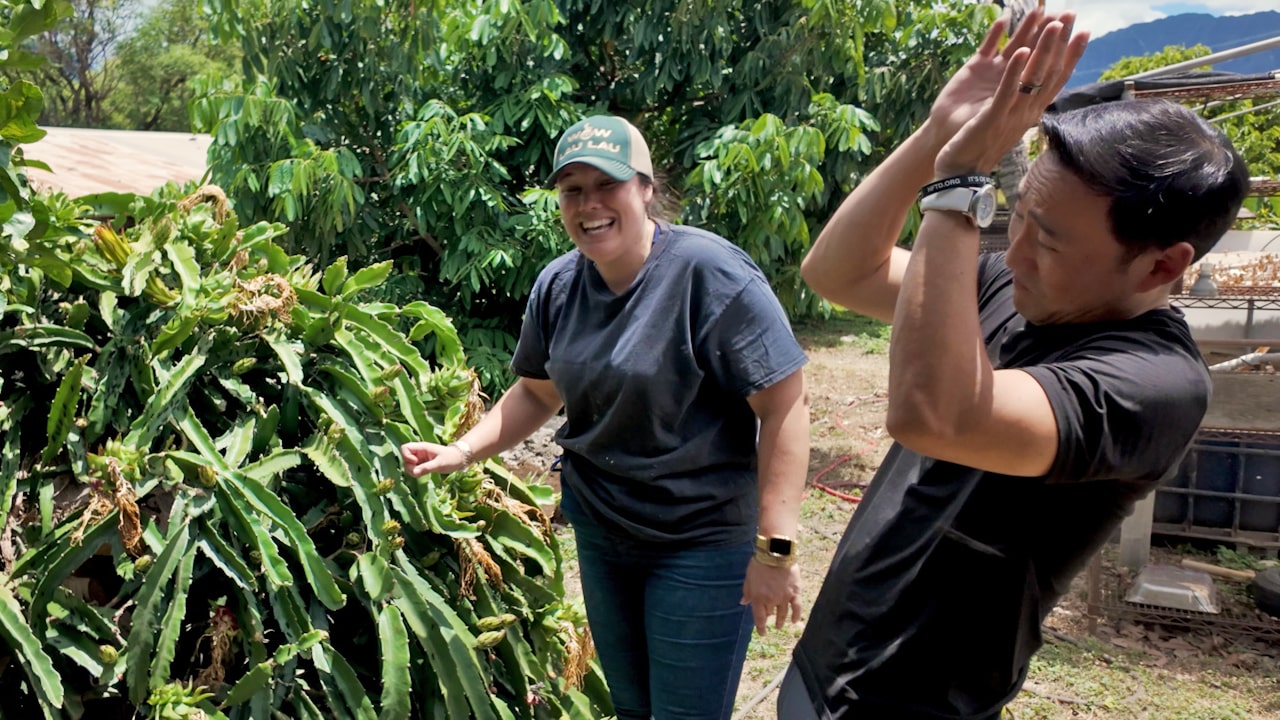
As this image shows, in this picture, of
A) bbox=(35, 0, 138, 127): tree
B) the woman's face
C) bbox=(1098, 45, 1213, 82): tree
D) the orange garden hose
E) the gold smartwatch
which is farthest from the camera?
bbox=(35, 0, 138, 127): tree

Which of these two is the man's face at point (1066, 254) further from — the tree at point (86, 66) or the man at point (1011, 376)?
the tree at point (86, 66)

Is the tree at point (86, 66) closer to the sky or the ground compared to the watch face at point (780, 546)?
closer to the sky

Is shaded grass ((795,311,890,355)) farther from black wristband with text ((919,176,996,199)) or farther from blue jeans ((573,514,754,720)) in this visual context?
black wristband with text ((919,176,996,199))

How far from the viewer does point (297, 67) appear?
6062mm

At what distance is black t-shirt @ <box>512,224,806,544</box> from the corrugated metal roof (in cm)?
575

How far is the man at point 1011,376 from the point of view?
4.25 ft

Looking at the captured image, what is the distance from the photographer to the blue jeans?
2.35 meters

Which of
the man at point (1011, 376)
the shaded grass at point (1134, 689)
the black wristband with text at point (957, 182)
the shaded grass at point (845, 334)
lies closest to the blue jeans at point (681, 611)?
the man at point (1011, 376)

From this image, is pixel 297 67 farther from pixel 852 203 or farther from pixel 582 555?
pixel 852 203

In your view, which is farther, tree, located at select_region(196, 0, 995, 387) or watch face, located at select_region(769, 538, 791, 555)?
tree, located at select_region(196, 0, 995, 387)

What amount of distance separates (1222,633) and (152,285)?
15.9 ft

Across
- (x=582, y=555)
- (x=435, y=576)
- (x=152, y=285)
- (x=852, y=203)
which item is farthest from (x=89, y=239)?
(x=852, y=203)

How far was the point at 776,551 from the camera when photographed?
7.42 ft

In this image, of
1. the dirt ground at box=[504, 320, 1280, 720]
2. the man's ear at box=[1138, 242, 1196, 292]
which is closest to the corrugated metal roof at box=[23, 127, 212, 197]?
the dirt ground at box=[504, 320, 1280, 720]
